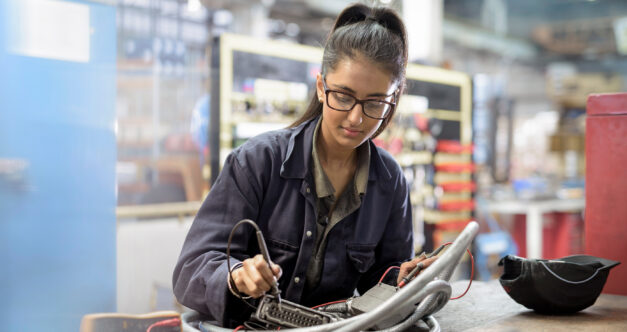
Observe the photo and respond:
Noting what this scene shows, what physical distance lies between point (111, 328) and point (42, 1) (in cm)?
113

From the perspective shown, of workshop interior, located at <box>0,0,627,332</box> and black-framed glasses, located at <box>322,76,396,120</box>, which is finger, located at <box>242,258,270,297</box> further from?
black-framed glasses, located at <box>322,76,396,120</box>

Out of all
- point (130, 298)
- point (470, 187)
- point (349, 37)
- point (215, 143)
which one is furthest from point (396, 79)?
point (470, 187)

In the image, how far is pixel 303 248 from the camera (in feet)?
4.45

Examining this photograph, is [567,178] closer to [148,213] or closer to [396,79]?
[148,213]

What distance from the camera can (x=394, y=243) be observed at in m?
1.55

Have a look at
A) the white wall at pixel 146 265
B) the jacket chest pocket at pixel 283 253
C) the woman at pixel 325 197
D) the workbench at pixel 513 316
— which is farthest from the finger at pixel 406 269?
the white wall at pixel 146 265

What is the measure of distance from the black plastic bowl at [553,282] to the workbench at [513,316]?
0.13ft

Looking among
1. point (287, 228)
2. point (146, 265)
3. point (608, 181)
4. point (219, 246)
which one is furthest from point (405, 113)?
point (219, 246)

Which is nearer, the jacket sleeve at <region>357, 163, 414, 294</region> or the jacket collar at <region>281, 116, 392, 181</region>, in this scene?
the jacket collar at <region>281, 116, 392, 181</region>

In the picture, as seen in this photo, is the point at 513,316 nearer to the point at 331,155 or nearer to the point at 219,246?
the point at 331,155

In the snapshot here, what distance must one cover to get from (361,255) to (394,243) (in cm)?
14

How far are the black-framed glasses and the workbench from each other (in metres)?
0.55

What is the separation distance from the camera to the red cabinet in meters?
1.74

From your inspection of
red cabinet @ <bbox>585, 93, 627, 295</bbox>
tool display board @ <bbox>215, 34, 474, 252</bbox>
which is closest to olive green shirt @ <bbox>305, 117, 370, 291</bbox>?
red cabinet @ <bbox>585, 93, 627, 295</bbox>
